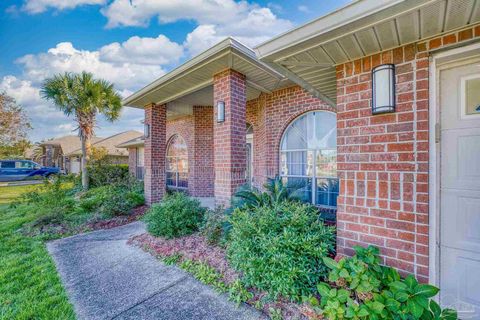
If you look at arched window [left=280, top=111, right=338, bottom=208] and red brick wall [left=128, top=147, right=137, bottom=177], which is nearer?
arched window [left=280, top=111, right=338, bottom=208]

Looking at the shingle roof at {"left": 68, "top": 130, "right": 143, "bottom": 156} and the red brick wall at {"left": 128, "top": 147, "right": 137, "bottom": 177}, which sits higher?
the shingle roof at {"left": 68, "top": 130, "right": 143, "bottom": 156}

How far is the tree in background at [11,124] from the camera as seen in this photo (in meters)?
20.0

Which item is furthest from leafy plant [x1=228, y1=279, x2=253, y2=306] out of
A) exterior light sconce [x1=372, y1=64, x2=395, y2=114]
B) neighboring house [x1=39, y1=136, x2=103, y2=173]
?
neighboring house [x1=39, y1=136, x2=103, y2=173]

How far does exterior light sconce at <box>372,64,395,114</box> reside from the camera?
2.21 meters

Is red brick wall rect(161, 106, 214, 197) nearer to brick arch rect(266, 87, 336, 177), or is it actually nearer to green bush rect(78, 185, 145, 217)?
green bush rect(78, 185, 145, 217)

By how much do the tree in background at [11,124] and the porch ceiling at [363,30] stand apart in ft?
89.9

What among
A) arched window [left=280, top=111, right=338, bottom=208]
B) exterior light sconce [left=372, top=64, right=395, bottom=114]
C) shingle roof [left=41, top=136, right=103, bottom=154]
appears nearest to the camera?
exterior light sconce [left=372, top=64, right=395, bottom=114]

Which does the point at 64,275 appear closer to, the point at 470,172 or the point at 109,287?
the point at 109,287

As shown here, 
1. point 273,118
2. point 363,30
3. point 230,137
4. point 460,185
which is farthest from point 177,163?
point 460,185

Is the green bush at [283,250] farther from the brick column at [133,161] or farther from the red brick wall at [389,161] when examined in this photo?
the brick column at [133,161]

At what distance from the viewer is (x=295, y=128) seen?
663cm

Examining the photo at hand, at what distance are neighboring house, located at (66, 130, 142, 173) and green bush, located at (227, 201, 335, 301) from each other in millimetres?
22997

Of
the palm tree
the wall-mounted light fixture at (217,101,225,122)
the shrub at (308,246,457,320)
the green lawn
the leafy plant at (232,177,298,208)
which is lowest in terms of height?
the green lawn

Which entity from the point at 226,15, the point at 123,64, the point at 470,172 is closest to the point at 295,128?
the point at 226,15
